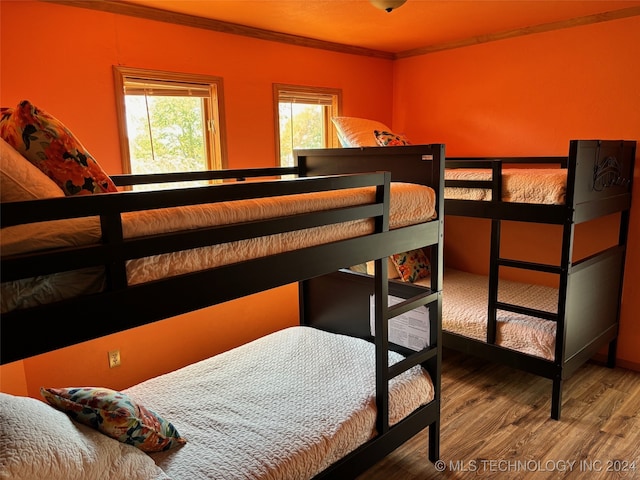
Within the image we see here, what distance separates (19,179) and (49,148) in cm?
21

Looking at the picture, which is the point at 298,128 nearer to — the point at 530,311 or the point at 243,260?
the point at 530,311

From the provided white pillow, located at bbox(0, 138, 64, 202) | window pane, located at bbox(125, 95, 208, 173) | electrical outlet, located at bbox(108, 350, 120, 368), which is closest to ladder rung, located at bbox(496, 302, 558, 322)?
window pane, located at bbox(125, 95, 208, 173)

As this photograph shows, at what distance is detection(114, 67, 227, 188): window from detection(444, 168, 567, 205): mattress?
5.04ft

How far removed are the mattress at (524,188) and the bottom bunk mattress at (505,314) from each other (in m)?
0.73

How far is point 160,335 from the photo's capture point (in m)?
2.94

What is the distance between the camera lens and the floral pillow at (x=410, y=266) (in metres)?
3.36

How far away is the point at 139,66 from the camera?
2.67 m

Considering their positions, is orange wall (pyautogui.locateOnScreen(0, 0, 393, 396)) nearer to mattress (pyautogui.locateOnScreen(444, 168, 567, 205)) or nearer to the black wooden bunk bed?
the black wooden bunk bed

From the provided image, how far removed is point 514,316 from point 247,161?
1984 millimetres

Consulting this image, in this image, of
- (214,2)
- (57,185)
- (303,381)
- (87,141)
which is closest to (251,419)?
(303,381)

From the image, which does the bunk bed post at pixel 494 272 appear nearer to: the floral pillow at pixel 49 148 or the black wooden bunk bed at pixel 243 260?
the black wooden bunk bed at pixel 243 260

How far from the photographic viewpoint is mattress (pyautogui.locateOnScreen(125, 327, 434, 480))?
162 cm

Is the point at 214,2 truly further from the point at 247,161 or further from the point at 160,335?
the point at 160,335

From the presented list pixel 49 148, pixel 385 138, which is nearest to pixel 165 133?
pixel 385 138
